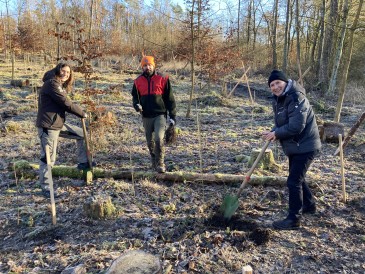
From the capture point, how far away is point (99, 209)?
13.1 ft

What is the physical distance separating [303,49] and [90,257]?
28.4m

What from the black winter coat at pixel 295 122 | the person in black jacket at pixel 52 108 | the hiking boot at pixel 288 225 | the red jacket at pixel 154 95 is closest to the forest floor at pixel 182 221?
the hiking boot at pixel 288 225

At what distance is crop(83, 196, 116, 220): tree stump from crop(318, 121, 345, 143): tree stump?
5.67m

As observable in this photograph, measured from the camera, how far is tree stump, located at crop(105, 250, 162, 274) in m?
2.78

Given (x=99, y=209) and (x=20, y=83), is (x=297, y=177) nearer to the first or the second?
(x=99, y=209)

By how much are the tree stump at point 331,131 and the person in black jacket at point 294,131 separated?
435 centimetres

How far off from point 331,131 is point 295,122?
4739 mm

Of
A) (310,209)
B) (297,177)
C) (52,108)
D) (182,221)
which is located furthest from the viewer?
(52,108)

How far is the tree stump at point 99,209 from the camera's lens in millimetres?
3998

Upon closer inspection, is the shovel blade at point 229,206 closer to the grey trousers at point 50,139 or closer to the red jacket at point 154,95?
the red jacket at point 154,95

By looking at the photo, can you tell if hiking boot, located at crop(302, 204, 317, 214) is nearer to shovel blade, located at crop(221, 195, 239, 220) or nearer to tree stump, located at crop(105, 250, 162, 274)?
shovel blade, located at crop(221, 195, 239, 220)

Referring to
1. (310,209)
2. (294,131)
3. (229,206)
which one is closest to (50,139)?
(229,206)

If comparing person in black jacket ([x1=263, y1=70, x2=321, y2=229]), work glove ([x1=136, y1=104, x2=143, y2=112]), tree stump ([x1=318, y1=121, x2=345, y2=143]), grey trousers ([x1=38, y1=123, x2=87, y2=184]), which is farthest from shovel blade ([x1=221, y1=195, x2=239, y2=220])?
tree stump ([x1=318, y1=121, x2=345, y2=143])

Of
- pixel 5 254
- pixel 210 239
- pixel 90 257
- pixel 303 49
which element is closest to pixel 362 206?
pixel 210 239
